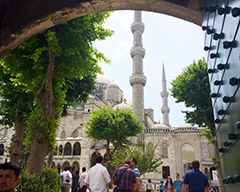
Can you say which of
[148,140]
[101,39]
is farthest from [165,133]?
[101,39]

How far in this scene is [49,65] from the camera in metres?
6.79

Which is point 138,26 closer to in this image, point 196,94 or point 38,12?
point 196,94

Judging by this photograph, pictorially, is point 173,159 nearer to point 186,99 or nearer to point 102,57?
point 186,99

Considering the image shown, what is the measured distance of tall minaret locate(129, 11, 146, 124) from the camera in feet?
95.9

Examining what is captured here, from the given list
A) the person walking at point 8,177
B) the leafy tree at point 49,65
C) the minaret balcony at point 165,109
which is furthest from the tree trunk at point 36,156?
the minaret balcony at point 165,109

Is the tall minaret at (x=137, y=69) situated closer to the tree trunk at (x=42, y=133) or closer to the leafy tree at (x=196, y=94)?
the leafy tree at (x=196, y=94)

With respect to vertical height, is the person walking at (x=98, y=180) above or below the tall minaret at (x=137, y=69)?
below

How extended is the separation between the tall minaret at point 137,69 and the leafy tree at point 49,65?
2152 centimetres

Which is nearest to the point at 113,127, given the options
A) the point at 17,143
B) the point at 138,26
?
the point at 17,143

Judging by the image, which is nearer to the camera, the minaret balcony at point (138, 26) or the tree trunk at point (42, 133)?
the tree trunk at point (42, 133)

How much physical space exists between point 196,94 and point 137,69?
16.2 metres

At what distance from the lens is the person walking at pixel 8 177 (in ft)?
6.28

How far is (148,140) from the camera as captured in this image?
97.2 ft

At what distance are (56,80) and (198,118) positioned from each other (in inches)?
428
